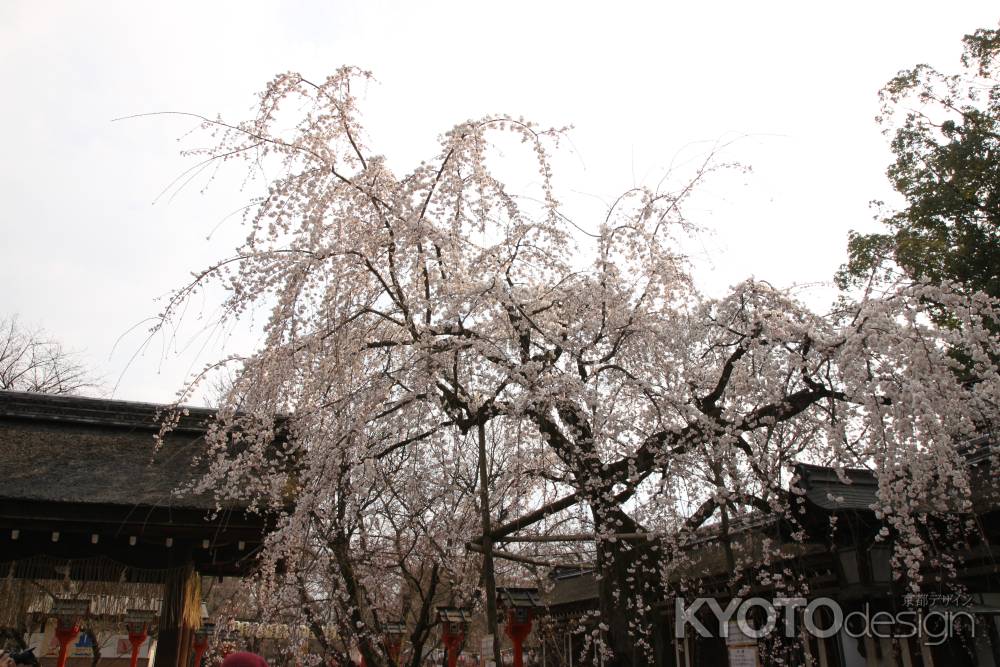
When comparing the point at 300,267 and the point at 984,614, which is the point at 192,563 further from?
the point at 984,614

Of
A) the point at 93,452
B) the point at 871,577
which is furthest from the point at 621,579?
the point at 93,452

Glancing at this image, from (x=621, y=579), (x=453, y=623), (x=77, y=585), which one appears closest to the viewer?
(x=621, y=579)

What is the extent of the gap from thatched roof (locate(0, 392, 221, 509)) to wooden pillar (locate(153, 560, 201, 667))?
0.84m

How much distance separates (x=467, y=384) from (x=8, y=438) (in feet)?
16.2

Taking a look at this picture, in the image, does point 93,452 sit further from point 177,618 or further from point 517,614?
point 517,614

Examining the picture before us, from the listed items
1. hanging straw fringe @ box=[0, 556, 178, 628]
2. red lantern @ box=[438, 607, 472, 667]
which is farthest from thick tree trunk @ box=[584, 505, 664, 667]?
hanging straw fringe @ box=[0, 556, 178, 628]

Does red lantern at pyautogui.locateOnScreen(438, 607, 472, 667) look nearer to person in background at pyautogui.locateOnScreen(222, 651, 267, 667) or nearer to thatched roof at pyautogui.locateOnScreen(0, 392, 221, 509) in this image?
thatched roof at pyautogui.locateOnScreen(0, 392, 221, 509)

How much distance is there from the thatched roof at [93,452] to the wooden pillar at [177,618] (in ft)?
2.76

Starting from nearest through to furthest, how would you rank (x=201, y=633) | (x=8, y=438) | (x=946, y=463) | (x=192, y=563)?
(x=946, y=463) < (x=192, y=563) < (x=8, y=438) < (x=201, y=633)

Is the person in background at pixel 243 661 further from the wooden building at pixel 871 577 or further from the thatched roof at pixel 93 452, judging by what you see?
the wooden building at pixel 871 577

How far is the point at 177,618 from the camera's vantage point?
676 centimetres

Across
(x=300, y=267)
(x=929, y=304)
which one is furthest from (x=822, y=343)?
(x=300, y=267)

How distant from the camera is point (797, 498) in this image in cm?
668

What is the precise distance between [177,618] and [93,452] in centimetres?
218
